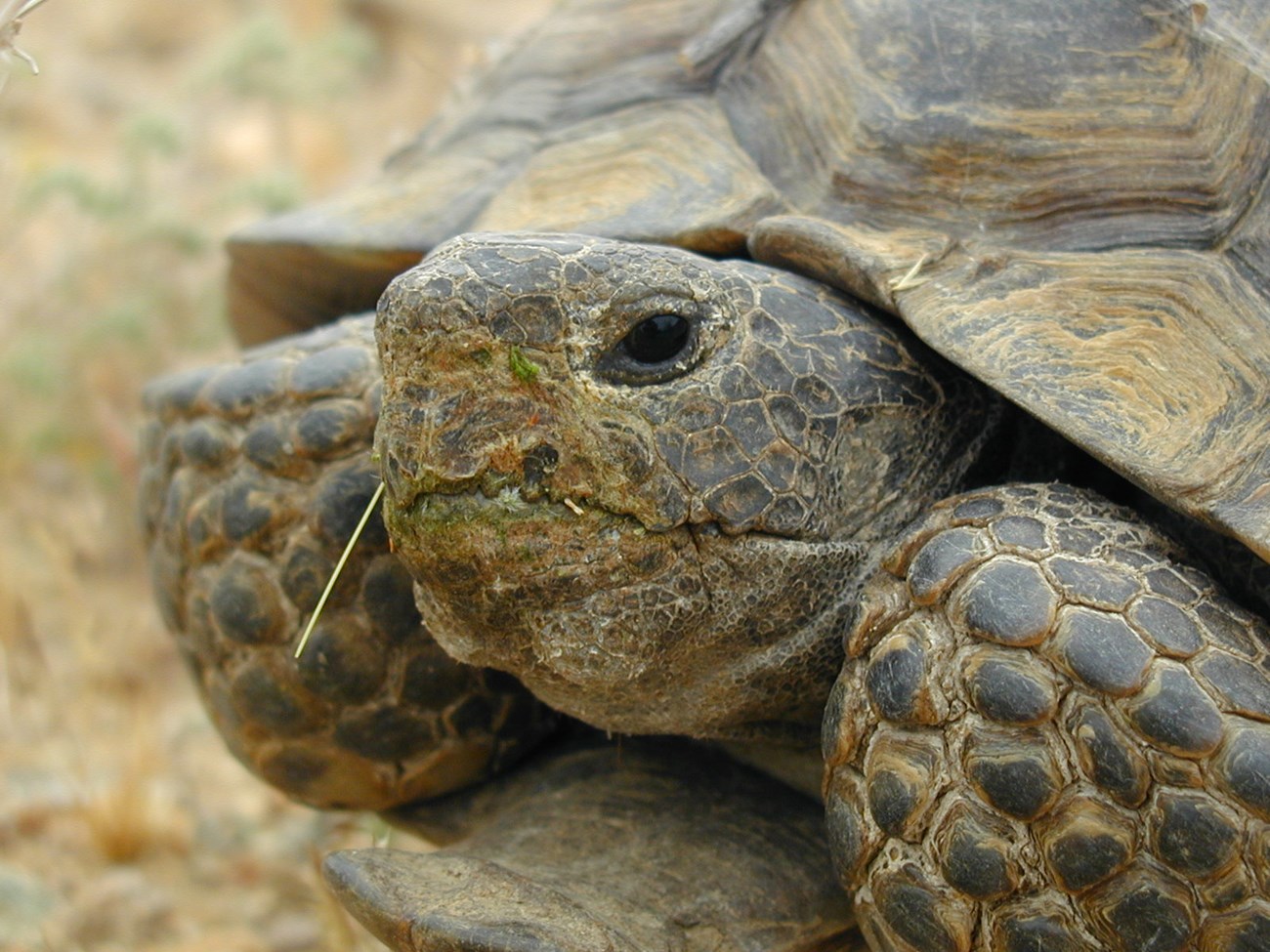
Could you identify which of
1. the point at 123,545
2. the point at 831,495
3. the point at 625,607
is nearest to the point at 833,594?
the point at 831,495

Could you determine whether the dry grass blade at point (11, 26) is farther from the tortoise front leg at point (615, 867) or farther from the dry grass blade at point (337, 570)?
the tortoise front leg at point (615, 867)

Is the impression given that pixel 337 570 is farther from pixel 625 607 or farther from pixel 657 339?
pixel 657 339

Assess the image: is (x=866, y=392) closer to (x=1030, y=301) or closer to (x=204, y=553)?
(x=1030, y=301)

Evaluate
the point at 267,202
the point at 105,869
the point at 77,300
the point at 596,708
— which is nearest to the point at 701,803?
the point at 596,708

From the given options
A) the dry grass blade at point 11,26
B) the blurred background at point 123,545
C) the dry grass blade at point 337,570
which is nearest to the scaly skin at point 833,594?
the dry grass blade at point 337,570

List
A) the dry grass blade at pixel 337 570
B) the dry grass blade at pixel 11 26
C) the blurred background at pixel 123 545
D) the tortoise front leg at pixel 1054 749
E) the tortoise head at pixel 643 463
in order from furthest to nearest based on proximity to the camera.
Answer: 1. the blurred background at pixel 123 545
2. the dry grass blade at pixel 337 570
3. the dry grass blade at pixel 11 26
4. the tortoise head at pixel 643 463
5. the tortoise front leg at pixel 1054 749

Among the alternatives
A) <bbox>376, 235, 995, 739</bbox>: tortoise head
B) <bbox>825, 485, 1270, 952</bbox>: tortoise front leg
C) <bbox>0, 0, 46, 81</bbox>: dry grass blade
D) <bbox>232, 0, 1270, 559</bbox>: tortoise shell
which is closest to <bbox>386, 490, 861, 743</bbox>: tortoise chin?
<bbox>376, 235, 995, 739</bbox>: tortoise head
